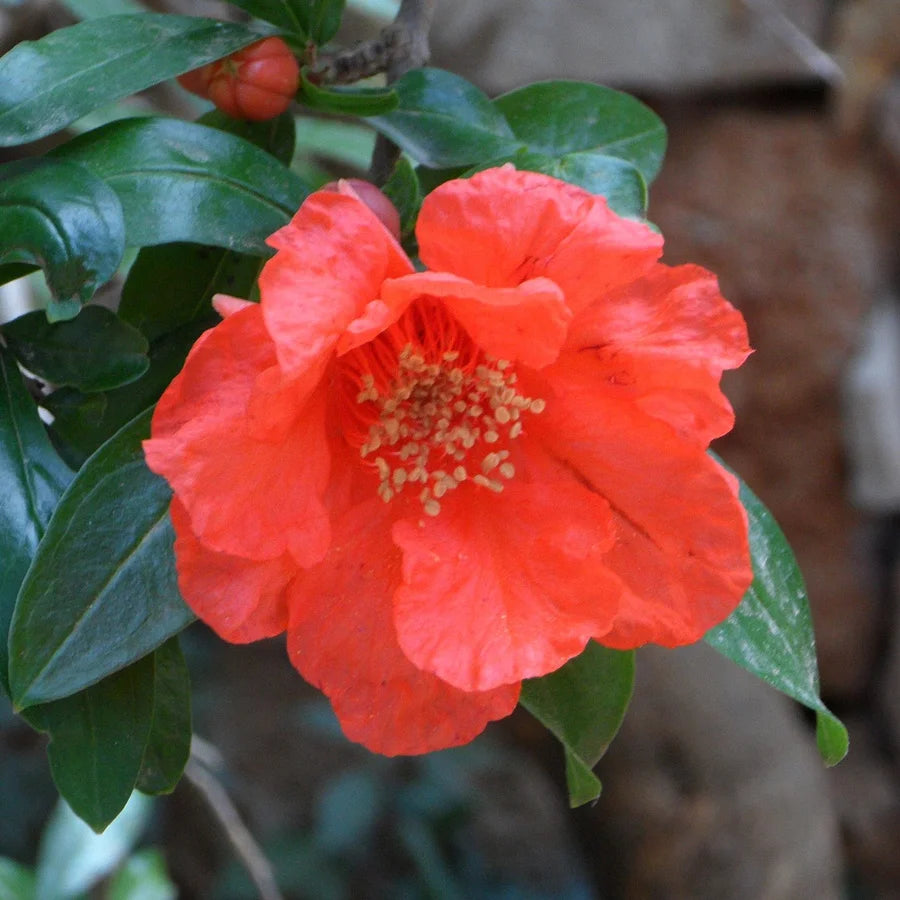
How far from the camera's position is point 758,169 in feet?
9.02

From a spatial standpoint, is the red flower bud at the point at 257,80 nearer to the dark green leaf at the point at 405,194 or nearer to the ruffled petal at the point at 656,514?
the dark green leaf at the point at 405,194

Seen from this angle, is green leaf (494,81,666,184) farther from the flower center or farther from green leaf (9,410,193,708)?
green leaf (9,410,193,708)

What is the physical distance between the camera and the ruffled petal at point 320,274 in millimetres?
564

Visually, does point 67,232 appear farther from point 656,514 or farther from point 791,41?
point 791,41

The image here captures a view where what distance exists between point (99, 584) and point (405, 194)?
1.07 feet

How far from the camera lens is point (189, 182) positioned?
0.69 meters

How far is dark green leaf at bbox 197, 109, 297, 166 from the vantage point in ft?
Result: 2.82

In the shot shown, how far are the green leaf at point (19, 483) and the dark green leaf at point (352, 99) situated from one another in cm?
28

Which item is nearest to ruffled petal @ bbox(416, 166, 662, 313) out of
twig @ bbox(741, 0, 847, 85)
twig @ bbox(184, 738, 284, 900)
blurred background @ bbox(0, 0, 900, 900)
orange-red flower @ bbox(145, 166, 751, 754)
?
orange-red flower @ bbox(145, 166, 751, 754)

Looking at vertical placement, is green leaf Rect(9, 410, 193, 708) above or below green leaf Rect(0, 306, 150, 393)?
below

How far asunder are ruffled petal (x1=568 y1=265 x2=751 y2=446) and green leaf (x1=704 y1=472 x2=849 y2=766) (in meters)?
0.17

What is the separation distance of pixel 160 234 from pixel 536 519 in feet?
0.99

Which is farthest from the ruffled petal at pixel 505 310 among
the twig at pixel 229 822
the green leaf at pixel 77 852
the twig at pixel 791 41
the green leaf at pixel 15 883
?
the twig at pixel 791 41

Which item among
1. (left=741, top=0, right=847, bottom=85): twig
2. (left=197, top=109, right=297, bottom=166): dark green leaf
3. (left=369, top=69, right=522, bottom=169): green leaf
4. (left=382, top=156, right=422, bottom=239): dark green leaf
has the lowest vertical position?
(left=741, top=0, right=847, bottom=85): twig
